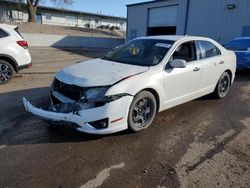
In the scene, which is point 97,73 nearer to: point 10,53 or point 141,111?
point 141,111

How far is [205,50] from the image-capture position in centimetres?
520

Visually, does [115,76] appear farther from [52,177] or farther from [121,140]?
[52,177]

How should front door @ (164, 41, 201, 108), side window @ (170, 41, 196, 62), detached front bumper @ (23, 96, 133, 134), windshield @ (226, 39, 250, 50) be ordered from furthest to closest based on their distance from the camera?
windshield @ (226, 39, 250, 50) < side window @ (170, 41, 196, 62) < front door @ (164, 41, 201, 108) < detached front bumper @ (23, 96, 133, 134)

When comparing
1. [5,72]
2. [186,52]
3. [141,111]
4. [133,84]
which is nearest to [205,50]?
[186,52]

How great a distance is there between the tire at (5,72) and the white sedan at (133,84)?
370 cm

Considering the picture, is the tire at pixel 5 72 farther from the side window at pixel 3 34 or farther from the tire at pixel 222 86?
the tire at pixel 222 86

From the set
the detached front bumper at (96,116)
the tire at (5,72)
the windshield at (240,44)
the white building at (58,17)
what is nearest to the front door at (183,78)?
the detached front bumper at (96,116)

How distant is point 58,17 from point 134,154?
49.6 m

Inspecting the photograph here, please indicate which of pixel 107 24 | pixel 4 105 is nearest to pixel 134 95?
pixel 4 105

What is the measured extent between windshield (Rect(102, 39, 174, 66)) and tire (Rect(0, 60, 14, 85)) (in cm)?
379

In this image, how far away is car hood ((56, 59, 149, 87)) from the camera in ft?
11.4

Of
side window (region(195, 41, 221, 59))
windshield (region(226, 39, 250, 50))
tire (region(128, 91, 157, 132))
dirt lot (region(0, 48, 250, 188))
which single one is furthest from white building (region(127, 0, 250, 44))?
tire (region(128, 91, 157, 132))

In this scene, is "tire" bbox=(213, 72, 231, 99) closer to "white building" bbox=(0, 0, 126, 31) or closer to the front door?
the front door

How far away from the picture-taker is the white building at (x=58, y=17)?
133 ft
